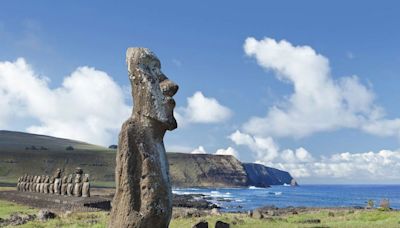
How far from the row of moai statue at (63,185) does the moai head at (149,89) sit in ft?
78.8

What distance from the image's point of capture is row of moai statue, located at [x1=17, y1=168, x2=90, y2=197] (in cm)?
3303

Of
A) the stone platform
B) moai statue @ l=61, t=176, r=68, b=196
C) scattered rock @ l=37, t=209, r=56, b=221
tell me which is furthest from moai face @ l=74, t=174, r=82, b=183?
scattered rock @ l=37, t=209, r=56, b=221

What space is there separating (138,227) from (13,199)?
3505cm

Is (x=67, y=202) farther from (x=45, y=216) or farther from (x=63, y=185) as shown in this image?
(x=45, y=216)

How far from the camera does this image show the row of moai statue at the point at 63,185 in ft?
108

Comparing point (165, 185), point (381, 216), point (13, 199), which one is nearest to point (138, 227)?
point (165, 185)

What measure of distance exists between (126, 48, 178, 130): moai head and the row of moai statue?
78.8 ft

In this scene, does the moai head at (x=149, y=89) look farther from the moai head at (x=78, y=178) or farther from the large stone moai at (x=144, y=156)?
the moai head at (x=78, y=178)

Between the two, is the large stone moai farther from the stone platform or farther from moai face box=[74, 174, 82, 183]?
moai face box=[74, 174, 82, 183]

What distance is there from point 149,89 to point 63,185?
2841 centimetres

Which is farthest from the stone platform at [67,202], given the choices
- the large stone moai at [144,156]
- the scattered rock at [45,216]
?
the large stone moai at [144,156]

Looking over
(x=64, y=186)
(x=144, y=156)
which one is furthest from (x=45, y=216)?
(x=144, y=156)

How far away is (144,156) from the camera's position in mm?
9102

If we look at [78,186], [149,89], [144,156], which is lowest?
[78,186]
